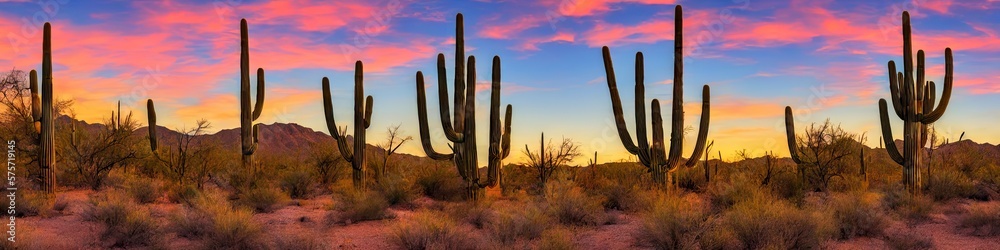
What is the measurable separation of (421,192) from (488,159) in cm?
372

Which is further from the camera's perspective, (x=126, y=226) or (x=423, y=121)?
(x=423, y=121)

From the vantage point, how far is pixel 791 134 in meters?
26.6

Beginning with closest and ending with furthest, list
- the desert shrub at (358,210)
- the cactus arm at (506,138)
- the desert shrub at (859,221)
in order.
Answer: the desert shrub at (859,221), the desert shrub at (358,210), the cactus arm at (506,138)

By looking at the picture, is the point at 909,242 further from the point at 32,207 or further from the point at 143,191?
the point at 32,207

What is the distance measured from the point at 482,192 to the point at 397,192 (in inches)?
104

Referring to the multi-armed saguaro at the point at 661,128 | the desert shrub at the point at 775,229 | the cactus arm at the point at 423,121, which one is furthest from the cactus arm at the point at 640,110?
the desert shrub at the point at 775,229

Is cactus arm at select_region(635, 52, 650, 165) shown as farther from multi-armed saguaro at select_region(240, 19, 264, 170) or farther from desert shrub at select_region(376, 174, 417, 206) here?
multi-armed saguaro at select_region(240, 19, 264, 170)

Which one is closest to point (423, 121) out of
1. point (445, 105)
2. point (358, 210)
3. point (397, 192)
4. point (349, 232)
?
point (445, 105)

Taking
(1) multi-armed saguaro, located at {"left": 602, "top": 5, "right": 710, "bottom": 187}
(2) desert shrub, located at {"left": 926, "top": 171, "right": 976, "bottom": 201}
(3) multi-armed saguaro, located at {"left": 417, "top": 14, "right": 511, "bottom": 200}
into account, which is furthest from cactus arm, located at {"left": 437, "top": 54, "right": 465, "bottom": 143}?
(2) desert shrub, located at {"left": 926, "top": 171, "right": 976, "bottom": 201}

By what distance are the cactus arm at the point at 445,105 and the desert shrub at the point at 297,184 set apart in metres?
6.40

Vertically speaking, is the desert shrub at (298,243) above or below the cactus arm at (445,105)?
below

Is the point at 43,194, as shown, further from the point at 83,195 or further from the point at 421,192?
the point at 421,192

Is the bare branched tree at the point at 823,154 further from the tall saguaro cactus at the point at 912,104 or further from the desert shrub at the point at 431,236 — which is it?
the desert shrub at the point at 431,236

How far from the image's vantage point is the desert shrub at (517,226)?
609 inches
